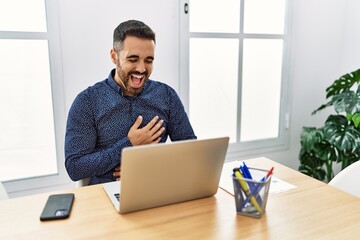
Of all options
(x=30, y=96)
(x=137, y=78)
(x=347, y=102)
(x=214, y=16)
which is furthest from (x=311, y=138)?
(x=30, y=96)

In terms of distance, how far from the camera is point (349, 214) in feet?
3.13

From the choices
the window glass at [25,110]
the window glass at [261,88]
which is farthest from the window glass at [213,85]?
the window glass at [25,110]

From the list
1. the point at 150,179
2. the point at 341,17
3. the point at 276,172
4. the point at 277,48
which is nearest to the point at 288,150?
the point at 277,48

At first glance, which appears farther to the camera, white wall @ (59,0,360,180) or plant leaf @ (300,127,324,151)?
plant leaf @ (300,127,324,151)

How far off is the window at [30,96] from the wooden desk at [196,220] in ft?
3.37

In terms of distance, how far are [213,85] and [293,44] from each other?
784 mm

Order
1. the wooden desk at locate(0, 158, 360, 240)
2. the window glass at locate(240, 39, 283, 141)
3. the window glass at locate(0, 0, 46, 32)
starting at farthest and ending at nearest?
the window glass at locate(240, 39, 283, 141)
the window glass at locate(0, 0, 46, 32)
the wooden desk at locate(0, 158, 360, 240)

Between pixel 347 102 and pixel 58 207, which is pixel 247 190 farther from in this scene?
pixel 347 102

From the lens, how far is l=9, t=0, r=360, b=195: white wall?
1.96 m

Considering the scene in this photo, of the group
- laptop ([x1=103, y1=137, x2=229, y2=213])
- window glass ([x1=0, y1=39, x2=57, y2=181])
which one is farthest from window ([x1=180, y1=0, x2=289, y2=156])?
laptop ([x1=103, y1=137, x2=229, y2=213])

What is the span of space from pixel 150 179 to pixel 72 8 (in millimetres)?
1405

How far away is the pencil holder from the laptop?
0.31ft

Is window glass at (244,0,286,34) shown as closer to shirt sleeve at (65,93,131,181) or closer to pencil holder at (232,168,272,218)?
shirt sleeve at (65,93,131,181)

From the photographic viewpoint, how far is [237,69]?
256cm
